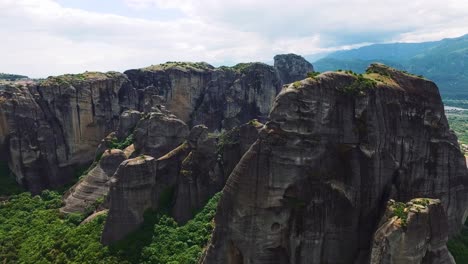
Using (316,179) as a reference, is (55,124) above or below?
above

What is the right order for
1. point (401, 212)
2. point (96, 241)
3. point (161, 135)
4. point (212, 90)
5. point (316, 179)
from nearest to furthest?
point (401, 212)
point (316, 179)
point (96, 241)
point (161, 135)
point (212, 90)

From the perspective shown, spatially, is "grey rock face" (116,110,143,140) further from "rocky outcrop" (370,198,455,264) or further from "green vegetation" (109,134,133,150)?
"rocky outcrop" (370,198,455,264)

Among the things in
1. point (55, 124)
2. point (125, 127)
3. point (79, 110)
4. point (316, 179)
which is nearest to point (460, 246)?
point (316, 179)

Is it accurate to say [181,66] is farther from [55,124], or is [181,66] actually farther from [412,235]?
[412,235]

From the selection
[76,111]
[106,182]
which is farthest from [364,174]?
[76,111]

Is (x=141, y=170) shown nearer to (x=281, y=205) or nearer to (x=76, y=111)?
(x=281, y=205)

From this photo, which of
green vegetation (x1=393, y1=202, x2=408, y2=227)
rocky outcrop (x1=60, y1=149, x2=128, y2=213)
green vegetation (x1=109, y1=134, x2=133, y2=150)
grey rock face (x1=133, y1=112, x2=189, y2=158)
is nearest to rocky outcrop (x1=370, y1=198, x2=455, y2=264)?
green vegetation (x1=393, y1=202, x2=408, y2=227)

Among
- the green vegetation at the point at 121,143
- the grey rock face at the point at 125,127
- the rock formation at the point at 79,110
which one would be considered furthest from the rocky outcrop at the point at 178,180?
the grey rock face at the point at 125,127

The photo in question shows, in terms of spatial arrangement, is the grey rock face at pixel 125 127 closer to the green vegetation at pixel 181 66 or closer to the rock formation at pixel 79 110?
the rock formation at pixel 79 110
